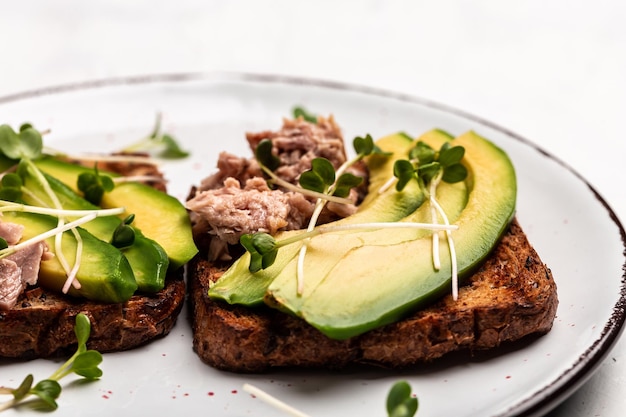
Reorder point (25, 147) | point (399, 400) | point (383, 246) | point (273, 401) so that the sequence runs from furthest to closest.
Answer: point (25, 147) < point (383, 246) < point (273, 401) < point (399, 400)

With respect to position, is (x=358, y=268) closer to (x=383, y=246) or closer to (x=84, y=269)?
(x=383, y=246)

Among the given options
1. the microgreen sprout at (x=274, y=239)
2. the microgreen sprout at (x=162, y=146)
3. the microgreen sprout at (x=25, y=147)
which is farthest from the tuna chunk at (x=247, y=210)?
the microgreen sprout at (x=162, y=146)

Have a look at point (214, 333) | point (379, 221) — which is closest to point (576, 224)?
point (379, 221)

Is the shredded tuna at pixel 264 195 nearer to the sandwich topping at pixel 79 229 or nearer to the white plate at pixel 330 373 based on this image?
the sandwich topping at pixel 79 229

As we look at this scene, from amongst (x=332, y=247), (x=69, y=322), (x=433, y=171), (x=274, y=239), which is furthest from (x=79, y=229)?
(x=433, y=171)

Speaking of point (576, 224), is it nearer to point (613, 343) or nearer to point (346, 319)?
point (613, 343)

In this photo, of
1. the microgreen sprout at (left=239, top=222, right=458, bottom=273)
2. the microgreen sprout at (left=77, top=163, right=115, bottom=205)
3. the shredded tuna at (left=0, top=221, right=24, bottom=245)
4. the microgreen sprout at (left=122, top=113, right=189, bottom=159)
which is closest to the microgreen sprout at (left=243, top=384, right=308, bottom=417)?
the microgreen sprout at (left=239, top=222, right=458, bottom=273)
